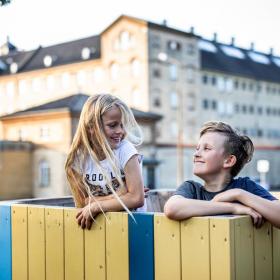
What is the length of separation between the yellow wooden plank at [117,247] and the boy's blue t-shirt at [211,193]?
0.34 m

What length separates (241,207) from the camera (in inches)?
110

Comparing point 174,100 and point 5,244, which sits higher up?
point 174,100

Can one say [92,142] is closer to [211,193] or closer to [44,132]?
[211,193]

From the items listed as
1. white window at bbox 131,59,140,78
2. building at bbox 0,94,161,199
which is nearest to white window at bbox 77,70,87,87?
white window at bbox 131,59,140,78

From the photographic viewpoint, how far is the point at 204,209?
109 inches

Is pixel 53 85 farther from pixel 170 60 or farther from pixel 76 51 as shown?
pixel 170 60

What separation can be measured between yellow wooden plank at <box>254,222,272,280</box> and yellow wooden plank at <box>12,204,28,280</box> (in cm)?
153

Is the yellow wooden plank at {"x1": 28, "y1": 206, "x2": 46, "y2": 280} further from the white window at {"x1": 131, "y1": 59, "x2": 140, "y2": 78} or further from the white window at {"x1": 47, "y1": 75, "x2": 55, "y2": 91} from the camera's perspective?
the white window at {"x1": 47, "y1": 75, "x2": 55, "y2": 91}

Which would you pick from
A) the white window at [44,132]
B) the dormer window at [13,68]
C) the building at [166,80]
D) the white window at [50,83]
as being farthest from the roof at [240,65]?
the dormer window at [13,68]

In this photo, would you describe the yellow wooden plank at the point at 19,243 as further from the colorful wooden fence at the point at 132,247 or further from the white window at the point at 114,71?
the white window at the point at 114,71

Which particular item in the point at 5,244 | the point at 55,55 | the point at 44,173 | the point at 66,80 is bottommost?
the point at 44,173

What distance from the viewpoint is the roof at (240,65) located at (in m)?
63.3

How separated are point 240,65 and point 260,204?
67.6m

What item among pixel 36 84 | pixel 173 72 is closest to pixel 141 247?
pixel 173 72
